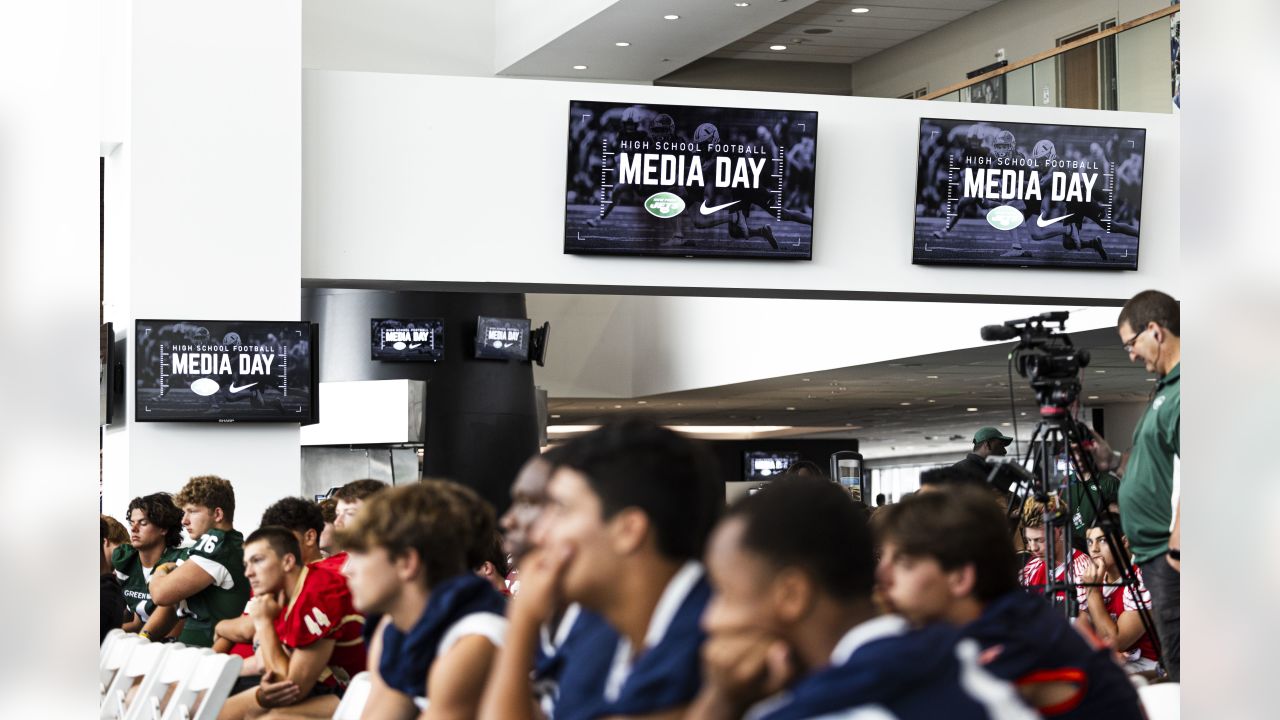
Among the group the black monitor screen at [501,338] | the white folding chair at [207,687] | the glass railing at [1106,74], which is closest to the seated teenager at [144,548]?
the white folding chair at [207,687]

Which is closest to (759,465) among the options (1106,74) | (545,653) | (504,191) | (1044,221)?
(1106,74)

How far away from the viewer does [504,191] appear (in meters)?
8.98

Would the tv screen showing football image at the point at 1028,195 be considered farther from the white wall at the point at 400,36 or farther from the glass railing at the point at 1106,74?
the white wall at the point at 400,36

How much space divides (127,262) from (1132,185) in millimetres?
6270

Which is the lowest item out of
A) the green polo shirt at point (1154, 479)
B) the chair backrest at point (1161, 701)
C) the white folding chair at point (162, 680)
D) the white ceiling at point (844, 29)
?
the white folding chair at point (162, 680)

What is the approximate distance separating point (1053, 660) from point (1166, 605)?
8.65 ft

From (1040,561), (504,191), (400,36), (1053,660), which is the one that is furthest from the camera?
(400,36)

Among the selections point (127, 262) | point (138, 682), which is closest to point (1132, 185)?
point (127, 262)

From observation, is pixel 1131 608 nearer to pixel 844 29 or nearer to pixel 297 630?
pixel 297 630

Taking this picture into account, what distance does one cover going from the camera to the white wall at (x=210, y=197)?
837cm

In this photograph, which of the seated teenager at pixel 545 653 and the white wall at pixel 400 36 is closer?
the seated teenager at pixel 545 653

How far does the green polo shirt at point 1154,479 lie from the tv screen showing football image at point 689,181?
491 cm

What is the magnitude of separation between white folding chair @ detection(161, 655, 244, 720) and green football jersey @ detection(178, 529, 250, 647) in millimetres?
1285
